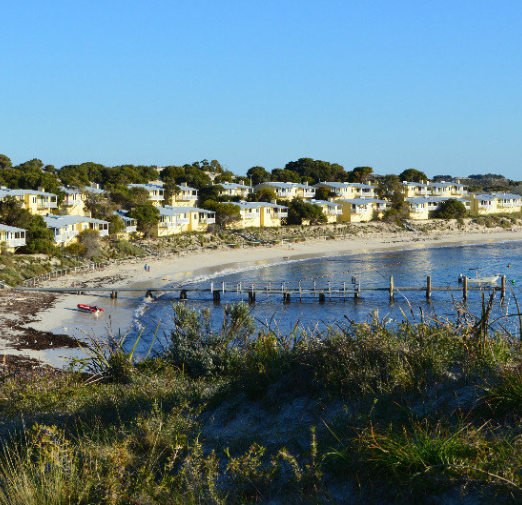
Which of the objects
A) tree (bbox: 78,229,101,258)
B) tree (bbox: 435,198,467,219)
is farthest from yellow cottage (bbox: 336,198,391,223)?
tree (bbox: 78,229,101,258)

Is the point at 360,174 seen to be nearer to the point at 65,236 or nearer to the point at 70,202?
the point at 70,202

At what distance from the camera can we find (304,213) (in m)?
78.8

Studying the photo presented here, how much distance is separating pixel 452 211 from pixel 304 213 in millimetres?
30040

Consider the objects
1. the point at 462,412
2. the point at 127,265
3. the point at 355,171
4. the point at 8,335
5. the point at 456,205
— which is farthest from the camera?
the point at 355,171

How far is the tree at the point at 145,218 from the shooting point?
2413 inches

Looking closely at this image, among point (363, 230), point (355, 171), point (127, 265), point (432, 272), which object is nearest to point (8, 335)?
point (127, 265)

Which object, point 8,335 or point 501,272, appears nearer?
point 8,335

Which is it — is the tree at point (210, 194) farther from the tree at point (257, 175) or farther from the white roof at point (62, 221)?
the tree at point (257, 175)

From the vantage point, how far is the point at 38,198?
190ft

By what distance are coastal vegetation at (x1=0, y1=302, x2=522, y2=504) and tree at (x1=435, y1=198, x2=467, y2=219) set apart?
9088 cm

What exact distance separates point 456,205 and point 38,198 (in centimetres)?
6579

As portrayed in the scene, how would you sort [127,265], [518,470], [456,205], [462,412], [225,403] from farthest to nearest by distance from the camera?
[456,205], [127,265], [225,403], [462,412], [518,470]

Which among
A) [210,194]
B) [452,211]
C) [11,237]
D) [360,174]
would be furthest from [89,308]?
[360,174]

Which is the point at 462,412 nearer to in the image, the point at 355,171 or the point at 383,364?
the point at 383,364
